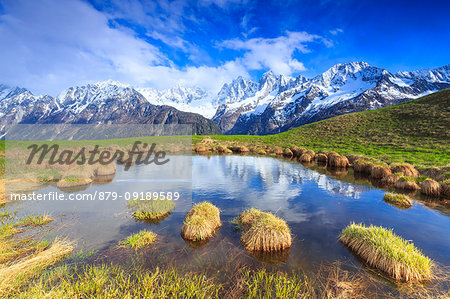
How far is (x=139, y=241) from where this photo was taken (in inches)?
449

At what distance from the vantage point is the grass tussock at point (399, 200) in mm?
18469

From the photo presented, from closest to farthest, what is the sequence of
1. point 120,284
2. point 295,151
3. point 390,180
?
1. point 120,284
2. point 390,180
3. point 295,151

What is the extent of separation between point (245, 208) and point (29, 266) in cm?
1439

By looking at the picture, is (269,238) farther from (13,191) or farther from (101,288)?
(13,191)

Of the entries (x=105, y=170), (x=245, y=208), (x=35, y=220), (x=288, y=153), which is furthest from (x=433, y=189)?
(x=105, y=170)

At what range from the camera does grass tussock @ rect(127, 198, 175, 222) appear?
50.0 feet

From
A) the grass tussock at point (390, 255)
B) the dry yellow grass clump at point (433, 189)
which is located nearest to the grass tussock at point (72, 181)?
the grass tussock at point (390, 255)

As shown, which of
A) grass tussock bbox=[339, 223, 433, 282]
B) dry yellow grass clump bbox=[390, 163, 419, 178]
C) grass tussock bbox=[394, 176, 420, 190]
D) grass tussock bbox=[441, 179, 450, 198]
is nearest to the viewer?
grass tussock bbox=[339, 223, 433, 282]

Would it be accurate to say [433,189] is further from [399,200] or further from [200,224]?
[200,224]

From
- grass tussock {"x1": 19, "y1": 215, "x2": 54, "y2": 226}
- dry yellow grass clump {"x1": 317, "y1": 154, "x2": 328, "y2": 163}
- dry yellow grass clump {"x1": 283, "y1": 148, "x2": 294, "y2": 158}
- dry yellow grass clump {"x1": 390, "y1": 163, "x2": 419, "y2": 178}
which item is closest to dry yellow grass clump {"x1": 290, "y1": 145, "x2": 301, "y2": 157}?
dry yellow grass clump {"x1": 283, "y1": 148, "x2": 294, "y2": 158}

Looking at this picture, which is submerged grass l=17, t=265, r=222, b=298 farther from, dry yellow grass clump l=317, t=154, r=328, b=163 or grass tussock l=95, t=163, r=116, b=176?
dry yellow grass clump l=317, t=154, r=328, b=163

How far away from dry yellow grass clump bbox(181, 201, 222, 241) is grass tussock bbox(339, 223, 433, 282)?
345 inches

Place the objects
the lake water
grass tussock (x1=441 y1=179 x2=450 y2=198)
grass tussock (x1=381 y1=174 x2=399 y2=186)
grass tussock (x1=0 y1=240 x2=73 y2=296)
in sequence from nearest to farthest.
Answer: grass tussock (x1=0 y1=240 x2=73 y2=296) < the lake water < grass tussock (x1=441 y1=179 x2=450 y2=198) < grass tussock (x1=381 y1=174 x2=399 y2=186)

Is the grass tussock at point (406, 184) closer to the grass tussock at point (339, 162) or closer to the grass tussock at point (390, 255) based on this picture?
the grass tussock at point (339, 162)
